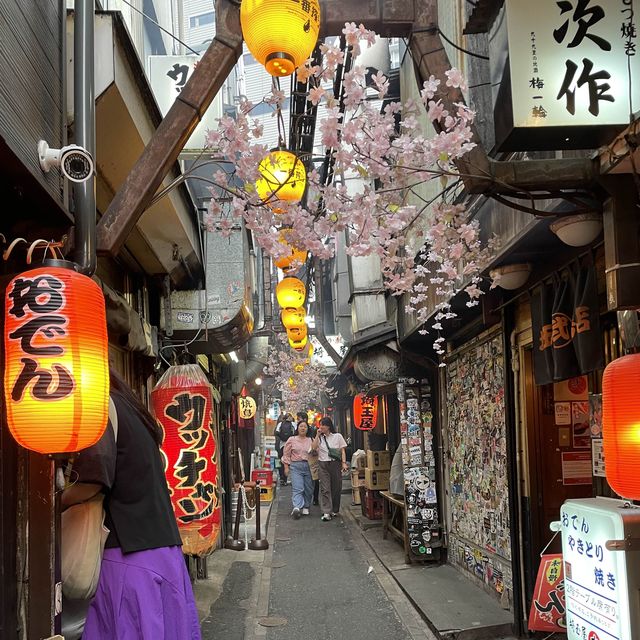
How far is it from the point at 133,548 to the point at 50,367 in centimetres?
122

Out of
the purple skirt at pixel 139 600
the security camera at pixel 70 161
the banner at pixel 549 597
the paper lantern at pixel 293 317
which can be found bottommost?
the banner at pixel 549 597

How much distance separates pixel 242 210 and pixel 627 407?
4275 mm

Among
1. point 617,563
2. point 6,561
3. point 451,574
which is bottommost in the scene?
point 451,574

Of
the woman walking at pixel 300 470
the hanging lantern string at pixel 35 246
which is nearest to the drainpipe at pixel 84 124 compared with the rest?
the hanging lantern string at pixel 35 246

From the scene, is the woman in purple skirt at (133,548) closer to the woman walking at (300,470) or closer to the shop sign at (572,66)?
the shop sign at (572,66)

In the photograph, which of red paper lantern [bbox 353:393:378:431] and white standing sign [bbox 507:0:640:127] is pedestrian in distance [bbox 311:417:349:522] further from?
white standing sign [bbox 507:0:640:127]

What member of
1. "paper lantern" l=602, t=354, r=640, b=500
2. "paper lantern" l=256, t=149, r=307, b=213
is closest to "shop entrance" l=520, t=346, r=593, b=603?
"paper lantern" l=256, t=149, r=307, b=213

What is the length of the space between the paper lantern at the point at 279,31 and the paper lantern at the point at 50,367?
243cm

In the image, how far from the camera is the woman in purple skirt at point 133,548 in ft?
12.6

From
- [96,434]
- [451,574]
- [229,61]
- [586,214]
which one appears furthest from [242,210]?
[451,574]

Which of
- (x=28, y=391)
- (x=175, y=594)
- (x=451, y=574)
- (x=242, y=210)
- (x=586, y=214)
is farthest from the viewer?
(x=451, y=574)

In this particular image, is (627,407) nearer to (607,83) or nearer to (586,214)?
(586,214)

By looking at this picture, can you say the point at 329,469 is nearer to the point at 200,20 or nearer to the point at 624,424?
the point at 624,424

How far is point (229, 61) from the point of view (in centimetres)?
551
